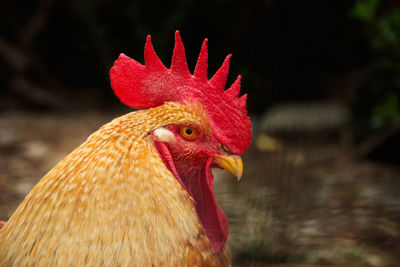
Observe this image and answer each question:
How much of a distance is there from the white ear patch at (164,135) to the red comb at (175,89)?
173mm

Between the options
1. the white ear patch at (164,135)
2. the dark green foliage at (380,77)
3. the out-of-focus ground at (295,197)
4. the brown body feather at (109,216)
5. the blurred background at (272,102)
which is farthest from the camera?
the dark green foliage at (380,77)

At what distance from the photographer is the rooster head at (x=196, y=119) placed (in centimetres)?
172

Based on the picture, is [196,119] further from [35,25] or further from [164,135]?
[35,25]

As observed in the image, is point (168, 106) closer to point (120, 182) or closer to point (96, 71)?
point (120, 182)

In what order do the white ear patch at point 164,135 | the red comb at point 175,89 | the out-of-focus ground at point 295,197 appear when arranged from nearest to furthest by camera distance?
the white ear patch at point 164,135 → the red comb at point 175,89 → the out-of-focus ground at point 295,197

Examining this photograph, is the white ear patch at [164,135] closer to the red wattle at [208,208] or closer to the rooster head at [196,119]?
the rooster head at [196,119]

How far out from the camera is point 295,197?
3.93 metres

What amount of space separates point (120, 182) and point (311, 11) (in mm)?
8197

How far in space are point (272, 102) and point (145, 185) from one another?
22.9ft

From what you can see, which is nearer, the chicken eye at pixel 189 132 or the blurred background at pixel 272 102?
the chicken eye at pixel 189 132

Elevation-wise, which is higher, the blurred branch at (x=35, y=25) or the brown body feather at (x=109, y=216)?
the blurred branch at (x=35, y=25)

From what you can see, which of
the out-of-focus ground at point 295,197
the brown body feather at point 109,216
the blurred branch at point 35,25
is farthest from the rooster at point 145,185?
the blurred branch at point 35,25

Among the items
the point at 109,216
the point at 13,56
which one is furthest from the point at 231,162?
the point at 13,56

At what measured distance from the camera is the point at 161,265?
142 centimetres
